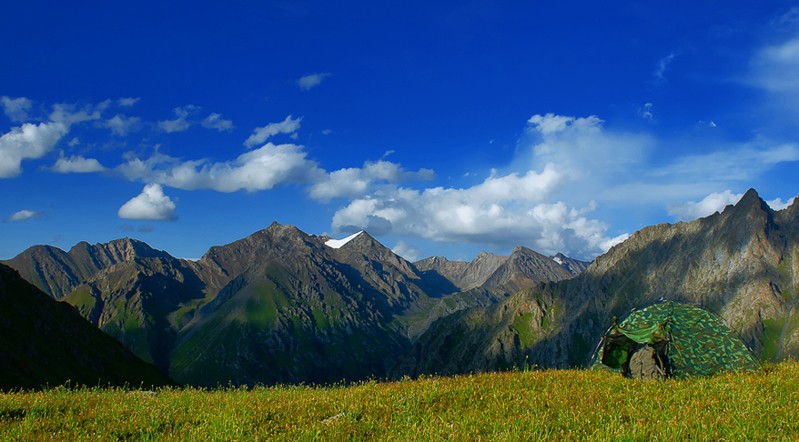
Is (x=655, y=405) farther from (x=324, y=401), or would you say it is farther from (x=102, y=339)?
(x=102, y=339)

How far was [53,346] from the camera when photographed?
16100cm

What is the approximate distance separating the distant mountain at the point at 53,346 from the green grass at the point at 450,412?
476 feet

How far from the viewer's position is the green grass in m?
8.15

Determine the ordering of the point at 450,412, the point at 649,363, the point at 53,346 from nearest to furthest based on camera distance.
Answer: the point at 450,412, the point at 649,363, the point at 53,346

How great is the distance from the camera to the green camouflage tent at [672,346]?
13768mm

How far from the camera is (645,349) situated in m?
13.6

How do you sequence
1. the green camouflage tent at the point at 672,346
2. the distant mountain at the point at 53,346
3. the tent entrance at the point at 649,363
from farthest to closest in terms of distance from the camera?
the distant mountain at the point at 53,346 → the green camouflage tent at the point at 672,346 → the tent entrance at the point at 649,363

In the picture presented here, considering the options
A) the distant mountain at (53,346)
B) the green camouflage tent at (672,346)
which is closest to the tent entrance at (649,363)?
the green camouflage tent at (672,346)

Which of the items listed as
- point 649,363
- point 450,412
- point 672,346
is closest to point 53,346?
point 450,412

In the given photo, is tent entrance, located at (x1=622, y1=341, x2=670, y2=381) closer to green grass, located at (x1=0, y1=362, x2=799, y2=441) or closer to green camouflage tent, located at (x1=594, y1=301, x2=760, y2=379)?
green camouflage tent, located at (x1=594, y1=301, x2=760, y2=379)

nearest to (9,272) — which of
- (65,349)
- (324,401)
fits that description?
(65,349)

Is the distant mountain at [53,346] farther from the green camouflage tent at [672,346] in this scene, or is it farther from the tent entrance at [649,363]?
→ the tent entrance at [649,363]

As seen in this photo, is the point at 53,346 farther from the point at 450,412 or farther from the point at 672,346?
the point at 672,346

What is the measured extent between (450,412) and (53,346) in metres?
191
